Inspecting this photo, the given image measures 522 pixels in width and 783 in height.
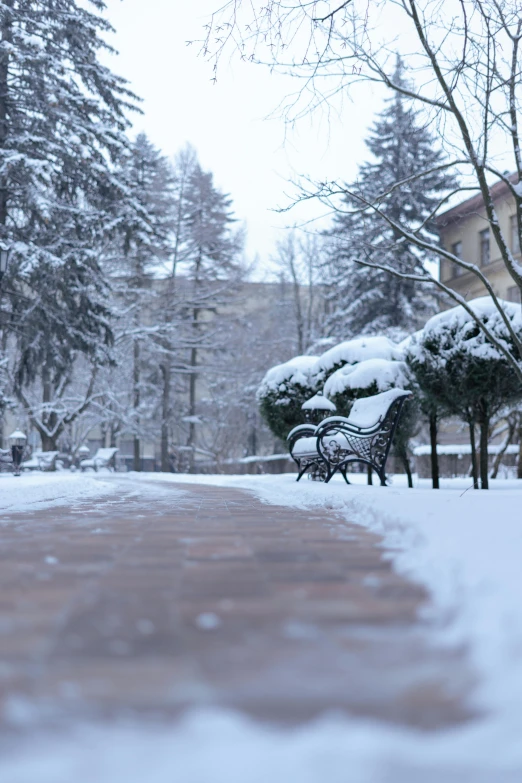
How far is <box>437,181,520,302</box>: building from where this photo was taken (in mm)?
25812

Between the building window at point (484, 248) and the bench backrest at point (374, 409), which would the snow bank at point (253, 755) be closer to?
the bench backrest at point (374, 409)

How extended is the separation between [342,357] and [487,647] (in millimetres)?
12246

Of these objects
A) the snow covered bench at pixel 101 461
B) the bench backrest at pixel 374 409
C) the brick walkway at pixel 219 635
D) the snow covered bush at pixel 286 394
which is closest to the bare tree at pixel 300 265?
the snow covered bench at pixel 101 461

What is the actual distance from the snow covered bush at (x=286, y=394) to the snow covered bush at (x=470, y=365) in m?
5.12

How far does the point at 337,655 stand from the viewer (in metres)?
1.64

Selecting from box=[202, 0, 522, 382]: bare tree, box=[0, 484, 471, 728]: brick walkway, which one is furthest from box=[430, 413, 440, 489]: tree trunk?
box=[0, 484, 471, 728]: brick walkway

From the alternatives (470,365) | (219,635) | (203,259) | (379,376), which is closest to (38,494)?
(470,365)

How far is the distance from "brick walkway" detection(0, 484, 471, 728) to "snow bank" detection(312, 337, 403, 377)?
10.1m

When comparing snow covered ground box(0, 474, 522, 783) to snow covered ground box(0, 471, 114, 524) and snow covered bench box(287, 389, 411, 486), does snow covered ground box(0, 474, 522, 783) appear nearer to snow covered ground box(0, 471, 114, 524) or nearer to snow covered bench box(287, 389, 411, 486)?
snow covered ground box(0, 471, 114, 524)

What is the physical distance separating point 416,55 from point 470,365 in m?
3.90

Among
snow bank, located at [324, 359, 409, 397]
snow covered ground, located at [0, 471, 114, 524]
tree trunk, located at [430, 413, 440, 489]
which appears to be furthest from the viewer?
snow bank, located at [324, 359, 409, 397]

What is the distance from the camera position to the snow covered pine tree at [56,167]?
14.6 meters

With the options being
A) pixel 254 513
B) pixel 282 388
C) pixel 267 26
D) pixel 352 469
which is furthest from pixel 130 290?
pixel 254 513

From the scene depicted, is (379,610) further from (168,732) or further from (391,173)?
(391,173)
